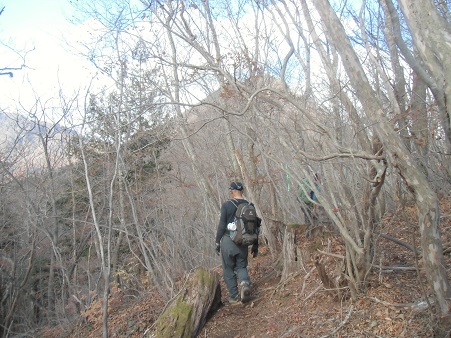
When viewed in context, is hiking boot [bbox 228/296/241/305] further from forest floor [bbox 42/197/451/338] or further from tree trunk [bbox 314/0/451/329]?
tree trunk [bbox 314/0/451/329]

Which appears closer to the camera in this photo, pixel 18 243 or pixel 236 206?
pixel 236 206

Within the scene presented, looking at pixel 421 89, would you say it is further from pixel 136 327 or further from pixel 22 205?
pixel 22 205

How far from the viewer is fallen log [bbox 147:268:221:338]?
4.84 metres

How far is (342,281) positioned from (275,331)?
38.1 inches

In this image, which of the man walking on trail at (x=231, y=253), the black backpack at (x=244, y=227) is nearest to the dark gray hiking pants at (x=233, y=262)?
the man walking on trail at (x=231, y=253)

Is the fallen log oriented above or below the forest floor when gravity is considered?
above

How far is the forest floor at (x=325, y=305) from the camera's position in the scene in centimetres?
371

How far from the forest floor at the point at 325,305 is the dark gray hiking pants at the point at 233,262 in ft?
1.13

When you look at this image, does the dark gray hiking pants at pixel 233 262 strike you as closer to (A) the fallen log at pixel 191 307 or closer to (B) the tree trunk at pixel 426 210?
(A) the fallen log at pixel 191 307

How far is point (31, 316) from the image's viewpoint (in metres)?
13.5

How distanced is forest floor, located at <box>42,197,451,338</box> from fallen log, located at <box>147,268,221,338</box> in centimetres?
18

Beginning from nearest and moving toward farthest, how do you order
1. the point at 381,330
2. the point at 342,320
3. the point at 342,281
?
the point at 381,330 < the point at 342,320 < the point at 342,281

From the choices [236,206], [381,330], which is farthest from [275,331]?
[236,206]

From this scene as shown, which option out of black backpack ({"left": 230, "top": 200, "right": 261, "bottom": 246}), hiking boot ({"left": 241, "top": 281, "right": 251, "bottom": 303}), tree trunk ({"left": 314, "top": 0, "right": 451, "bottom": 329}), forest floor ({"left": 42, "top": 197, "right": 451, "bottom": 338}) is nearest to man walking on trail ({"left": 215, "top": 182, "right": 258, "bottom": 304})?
hiking boot ({"left": 241, "top": 281, "right": 251, "bottom": 303})
